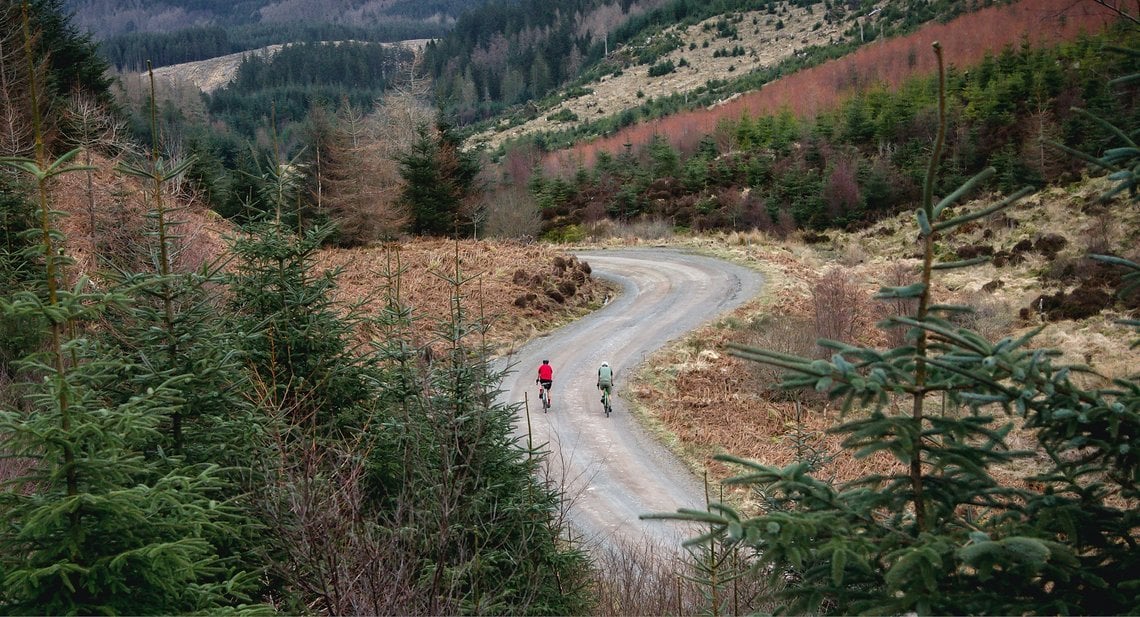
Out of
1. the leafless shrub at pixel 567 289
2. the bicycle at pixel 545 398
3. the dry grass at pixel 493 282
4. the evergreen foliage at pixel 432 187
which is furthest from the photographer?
the evergreen foliage at pixel 432 187

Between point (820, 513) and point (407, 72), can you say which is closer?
point (820, 513)

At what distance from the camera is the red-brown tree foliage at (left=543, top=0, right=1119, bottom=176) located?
46.6 meters

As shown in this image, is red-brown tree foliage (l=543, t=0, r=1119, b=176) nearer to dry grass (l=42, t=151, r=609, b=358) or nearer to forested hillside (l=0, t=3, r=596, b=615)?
dry grass (l=42, t=151, r=609, b=358)

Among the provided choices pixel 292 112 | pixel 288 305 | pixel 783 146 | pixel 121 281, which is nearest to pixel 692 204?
pixel 783 146

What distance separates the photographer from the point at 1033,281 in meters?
25.9

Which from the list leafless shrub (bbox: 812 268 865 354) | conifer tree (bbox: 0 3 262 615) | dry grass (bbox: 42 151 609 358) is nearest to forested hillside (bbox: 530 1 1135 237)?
dry grass (bbox: 42 151 609 358)

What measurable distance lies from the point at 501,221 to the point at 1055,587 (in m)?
32.9

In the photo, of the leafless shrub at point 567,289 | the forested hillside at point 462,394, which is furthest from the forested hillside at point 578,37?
the leafless shrub at point 567,289

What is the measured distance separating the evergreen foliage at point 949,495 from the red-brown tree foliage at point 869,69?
43.9 m

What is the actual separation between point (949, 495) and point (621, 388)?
15017mm

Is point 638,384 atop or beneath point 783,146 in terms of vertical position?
beneath

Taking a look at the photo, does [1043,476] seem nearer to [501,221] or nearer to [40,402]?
[40,402]

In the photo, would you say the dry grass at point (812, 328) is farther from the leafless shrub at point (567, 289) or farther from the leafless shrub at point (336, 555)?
the leafless shrub at point (567, 289)

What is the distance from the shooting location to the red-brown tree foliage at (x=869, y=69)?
4662cm
